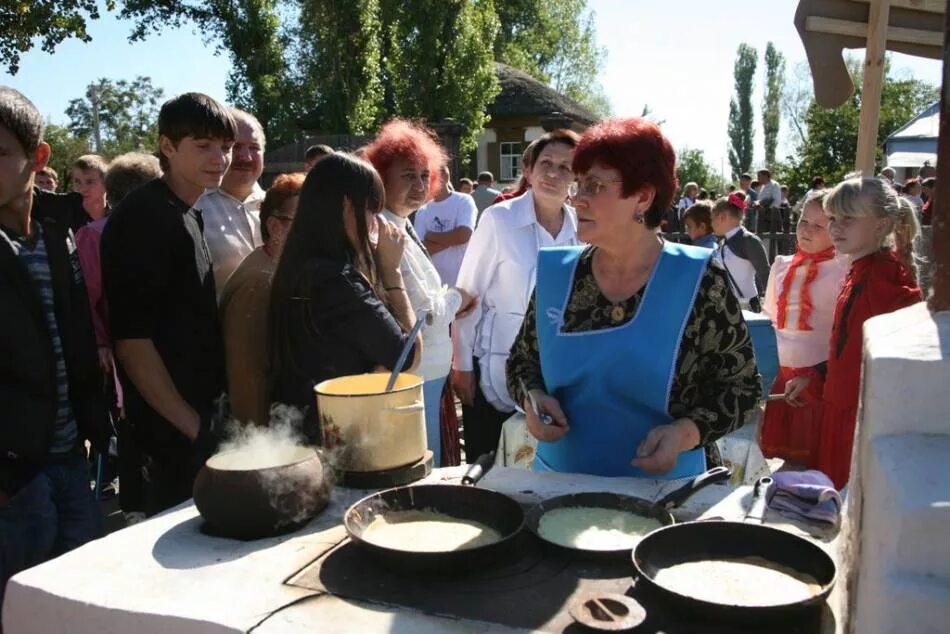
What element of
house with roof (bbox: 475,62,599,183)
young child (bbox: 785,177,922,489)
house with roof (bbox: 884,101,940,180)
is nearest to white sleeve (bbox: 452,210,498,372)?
young child (bbox: 785,177,922,489)

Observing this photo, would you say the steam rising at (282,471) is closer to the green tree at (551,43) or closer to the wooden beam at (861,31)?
the wooden beam at (861,31)

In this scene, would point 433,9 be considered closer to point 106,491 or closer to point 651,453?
point 106,491

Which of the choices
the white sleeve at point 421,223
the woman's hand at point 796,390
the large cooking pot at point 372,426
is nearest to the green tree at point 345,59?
the white sleeve at point 421,223

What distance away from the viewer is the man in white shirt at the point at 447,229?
4.96m

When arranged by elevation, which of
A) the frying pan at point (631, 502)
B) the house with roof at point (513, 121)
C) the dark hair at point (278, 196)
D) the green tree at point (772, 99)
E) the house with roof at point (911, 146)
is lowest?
the frying pan at point (631, 502)

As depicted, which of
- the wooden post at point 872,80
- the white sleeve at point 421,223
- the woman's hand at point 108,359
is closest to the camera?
the woman's hand at point 108,359

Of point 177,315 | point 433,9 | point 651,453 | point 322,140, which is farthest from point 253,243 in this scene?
point 433,9

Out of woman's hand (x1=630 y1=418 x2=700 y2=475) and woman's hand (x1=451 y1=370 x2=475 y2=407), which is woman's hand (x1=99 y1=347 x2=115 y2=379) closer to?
woman's hand (x1=451 y1=370 x2=475 y2=407)

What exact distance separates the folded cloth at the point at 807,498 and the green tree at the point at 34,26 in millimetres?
14707

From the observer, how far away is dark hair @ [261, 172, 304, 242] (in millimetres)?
2723

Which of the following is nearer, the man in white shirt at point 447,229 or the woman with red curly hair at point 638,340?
the woman with red curly hair at point 638,340

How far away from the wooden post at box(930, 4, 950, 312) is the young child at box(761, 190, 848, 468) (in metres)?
2.83

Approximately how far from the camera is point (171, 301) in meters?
2.35

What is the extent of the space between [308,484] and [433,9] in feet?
62.9
